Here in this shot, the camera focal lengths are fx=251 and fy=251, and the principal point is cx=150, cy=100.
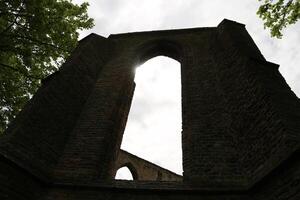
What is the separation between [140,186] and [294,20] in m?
6.07

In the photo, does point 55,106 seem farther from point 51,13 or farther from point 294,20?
point 294,20

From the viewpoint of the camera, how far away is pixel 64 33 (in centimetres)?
792

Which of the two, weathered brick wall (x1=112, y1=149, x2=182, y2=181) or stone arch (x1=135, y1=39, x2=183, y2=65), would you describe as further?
weathered brick wall (x1=112, y1=149, x2=182, y2=181)

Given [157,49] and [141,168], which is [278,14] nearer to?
[157,49]

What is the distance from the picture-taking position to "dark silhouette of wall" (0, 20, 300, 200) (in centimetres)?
399

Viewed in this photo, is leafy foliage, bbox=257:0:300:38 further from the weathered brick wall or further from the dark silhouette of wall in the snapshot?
the weathered brick wall

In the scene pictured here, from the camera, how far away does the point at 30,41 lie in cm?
775

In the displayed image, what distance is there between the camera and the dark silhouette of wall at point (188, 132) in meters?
3.99

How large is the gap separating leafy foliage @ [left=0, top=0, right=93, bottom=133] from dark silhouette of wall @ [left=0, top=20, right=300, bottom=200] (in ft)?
3.15

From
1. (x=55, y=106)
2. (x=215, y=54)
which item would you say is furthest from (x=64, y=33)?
(x=215, y=54)

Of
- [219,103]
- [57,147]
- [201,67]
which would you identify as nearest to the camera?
[57,147]

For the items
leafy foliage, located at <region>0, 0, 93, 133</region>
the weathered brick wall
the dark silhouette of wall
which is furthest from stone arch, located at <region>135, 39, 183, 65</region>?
the weathered brick wall

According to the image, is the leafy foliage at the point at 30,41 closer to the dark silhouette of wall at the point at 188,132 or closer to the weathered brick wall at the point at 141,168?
the dark silhouette of wall at the point at 188,132

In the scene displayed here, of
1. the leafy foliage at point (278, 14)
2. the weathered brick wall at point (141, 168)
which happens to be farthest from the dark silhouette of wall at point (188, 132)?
the weathered brick wall at point (141, 168)
